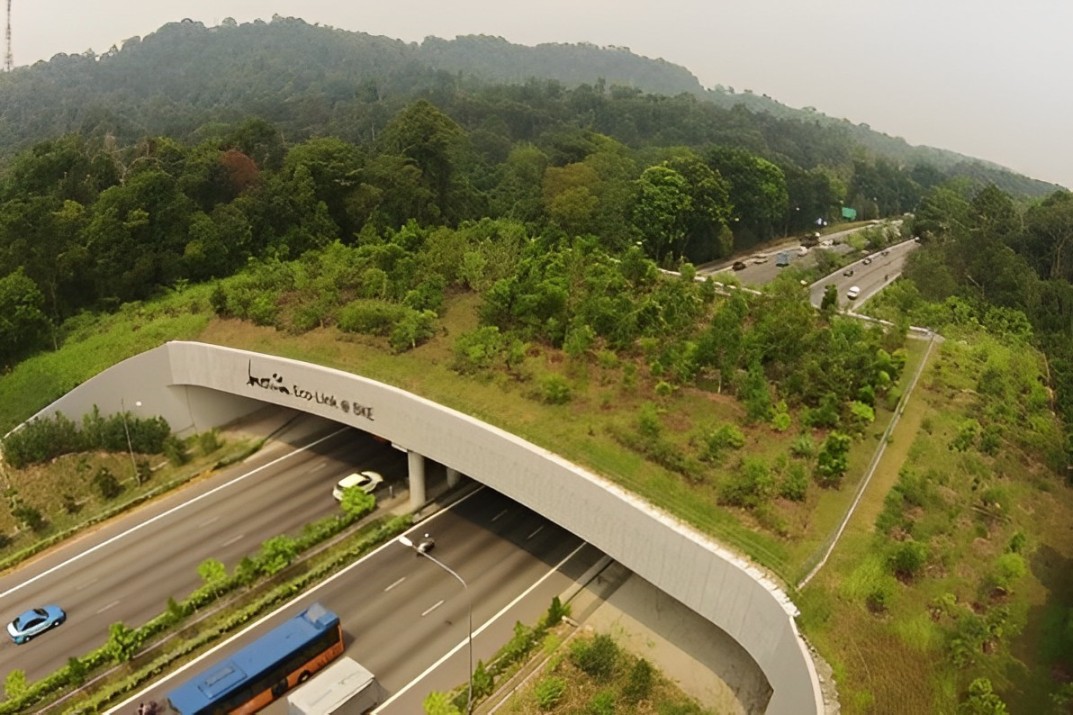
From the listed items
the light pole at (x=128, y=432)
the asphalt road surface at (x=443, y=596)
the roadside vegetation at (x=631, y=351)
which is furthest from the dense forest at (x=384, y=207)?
the asphalt road surface at (x=443, y=596)

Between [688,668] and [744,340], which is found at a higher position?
[744,340]

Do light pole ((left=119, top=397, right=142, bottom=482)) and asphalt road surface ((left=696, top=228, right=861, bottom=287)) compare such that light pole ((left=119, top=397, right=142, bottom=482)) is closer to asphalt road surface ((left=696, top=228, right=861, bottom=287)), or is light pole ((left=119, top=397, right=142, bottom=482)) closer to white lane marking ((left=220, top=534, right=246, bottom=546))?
white lane marking ((left=220, top=534, right=246, bottom=546))

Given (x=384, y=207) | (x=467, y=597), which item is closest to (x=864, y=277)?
(x=384, y=207)

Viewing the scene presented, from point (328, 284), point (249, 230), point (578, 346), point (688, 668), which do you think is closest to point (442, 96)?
point (249, 230)

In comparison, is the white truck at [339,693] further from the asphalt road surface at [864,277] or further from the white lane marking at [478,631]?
the asphalt road surface at [864,277]

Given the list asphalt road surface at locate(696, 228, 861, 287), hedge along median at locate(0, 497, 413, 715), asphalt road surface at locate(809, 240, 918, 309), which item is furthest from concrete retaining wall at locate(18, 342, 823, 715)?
asphalt road surface at locate(696, 228, 861, 287)

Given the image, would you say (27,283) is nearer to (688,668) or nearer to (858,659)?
(688,668)
